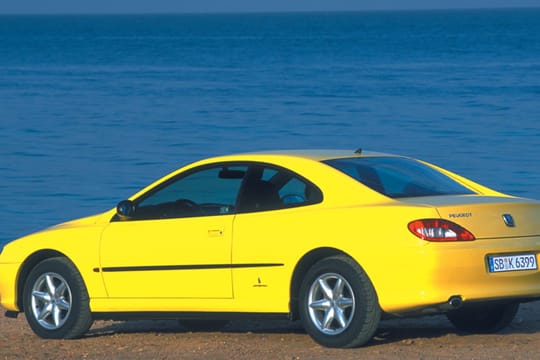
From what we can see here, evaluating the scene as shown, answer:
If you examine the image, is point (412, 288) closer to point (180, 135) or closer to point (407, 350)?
point (407, 350)

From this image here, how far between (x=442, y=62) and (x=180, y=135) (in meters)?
54.3

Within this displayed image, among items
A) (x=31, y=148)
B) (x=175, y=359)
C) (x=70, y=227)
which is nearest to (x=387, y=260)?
(x=175, y=359)

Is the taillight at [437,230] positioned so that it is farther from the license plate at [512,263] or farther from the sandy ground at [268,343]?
the sandy ground at [268,343]

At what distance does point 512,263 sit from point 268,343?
177 cm

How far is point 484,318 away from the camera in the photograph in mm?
9867

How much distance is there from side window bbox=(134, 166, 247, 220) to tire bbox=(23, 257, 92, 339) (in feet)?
2.20

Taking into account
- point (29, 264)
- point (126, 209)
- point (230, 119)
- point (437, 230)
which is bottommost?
point (29, 264)

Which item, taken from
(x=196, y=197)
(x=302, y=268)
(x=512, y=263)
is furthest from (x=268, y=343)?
(x=196, y=197)

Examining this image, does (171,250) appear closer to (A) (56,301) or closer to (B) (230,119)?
(A) (56,301)

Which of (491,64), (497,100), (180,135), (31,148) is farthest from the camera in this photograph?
(491,64)

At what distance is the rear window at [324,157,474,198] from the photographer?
29.9 feet

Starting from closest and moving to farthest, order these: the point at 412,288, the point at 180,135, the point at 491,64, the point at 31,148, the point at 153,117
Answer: the point at 412,288, the point at 31,148, the point at 180,135, the point at 153,117, the point at 491,64

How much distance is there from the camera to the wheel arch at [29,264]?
1016 cm

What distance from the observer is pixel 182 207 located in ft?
31.9
